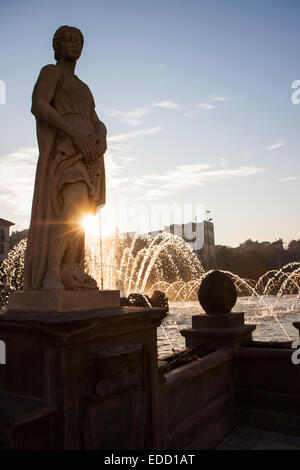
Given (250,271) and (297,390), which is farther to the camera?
(250,271)

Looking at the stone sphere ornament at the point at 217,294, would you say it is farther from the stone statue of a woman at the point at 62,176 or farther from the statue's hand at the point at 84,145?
the statue's hand at the point at 84,145

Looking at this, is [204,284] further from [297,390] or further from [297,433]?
[297,433]

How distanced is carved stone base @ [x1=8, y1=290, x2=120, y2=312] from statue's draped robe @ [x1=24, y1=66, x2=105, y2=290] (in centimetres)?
17

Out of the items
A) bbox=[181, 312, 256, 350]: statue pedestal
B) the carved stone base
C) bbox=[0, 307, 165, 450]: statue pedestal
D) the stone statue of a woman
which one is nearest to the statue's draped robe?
the stone statue of a woman

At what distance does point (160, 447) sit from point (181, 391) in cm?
77

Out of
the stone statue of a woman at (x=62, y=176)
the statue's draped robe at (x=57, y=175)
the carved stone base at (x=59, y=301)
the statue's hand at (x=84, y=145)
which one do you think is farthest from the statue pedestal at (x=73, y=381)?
the statue's hand at (x=84, y=145)

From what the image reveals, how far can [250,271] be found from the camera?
2835 inches

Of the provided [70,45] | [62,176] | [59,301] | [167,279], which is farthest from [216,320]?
[167,279]

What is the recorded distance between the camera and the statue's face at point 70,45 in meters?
3.95

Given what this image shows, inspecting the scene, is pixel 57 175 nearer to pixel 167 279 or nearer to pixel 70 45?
pixel 70 45

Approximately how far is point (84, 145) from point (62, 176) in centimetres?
38

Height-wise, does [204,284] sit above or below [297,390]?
above
